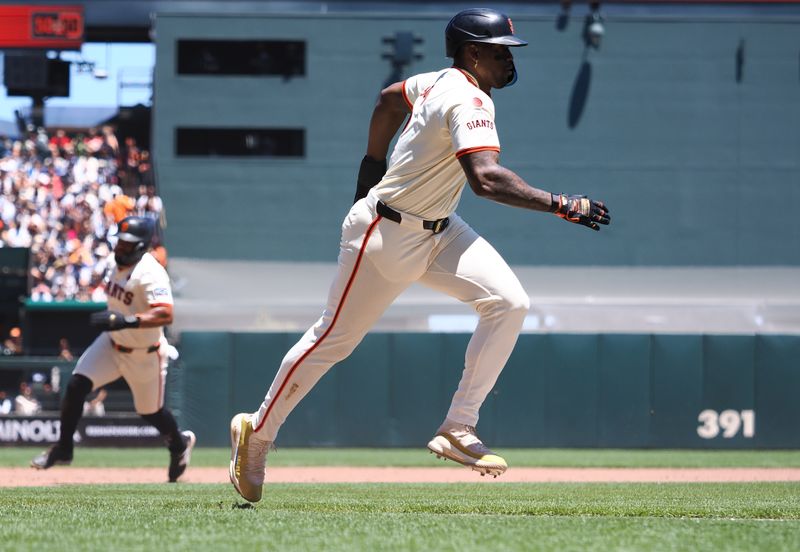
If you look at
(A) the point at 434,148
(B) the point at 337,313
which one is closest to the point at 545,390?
(B) the point at 337,313

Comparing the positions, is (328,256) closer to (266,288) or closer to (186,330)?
(266,288)

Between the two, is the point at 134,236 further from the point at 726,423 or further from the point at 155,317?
the point at 726,423

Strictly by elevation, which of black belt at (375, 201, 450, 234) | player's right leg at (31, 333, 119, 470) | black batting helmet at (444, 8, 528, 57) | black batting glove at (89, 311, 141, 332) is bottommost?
player's right leg at (31, 333, 119, 470)

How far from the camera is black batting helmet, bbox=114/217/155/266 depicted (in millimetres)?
8328

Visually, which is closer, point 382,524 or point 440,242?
point 382,524

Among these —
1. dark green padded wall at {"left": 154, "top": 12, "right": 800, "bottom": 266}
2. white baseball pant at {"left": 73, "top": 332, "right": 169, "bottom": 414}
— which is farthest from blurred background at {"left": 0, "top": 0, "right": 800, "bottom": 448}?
white baseball pant at {"left": 73, "top": 332, "right": 169, "bottom": 414}

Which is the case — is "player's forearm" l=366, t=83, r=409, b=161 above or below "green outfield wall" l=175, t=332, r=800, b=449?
above

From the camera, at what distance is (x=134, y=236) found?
8.34 meters

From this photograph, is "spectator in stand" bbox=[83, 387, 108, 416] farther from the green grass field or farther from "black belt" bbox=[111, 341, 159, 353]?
the green grass field

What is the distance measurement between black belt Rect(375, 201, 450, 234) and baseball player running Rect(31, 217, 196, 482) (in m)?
3.86

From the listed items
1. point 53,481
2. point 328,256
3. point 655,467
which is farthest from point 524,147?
→ point 53,481

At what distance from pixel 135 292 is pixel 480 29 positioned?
4.46 metres

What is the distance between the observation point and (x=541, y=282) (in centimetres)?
1884

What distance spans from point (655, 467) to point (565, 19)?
1115 centimetres
